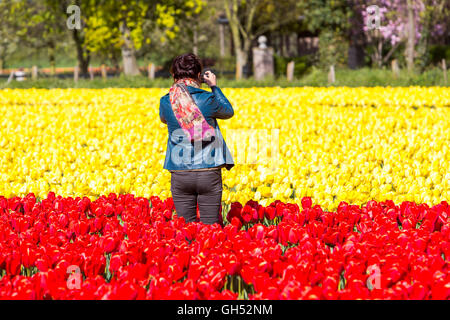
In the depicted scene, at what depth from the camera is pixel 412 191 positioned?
6426 mm

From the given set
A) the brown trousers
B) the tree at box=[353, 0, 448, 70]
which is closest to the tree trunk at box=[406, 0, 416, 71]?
the tree at box=[353, 0, 448, 70]

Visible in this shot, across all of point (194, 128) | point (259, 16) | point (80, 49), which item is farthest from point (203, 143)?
point (259, 16)

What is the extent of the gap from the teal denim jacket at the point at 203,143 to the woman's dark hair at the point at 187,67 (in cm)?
11

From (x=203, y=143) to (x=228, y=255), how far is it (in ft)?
3.51

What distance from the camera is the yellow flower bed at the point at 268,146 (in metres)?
6.88

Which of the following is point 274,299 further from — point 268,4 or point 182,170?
point 268,4

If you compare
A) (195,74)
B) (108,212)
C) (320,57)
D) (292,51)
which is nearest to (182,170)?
(195,74)

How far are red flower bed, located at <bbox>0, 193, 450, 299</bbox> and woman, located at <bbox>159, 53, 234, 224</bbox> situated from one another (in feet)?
1.12

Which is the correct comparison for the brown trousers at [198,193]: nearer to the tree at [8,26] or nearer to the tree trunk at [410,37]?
the tree trunk at [410,37]

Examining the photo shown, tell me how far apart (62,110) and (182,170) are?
11009mm

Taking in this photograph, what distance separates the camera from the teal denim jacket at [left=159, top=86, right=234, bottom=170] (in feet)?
15.5

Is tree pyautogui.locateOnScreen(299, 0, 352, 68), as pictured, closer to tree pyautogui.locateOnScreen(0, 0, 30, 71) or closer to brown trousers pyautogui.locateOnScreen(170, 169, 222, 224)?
tree pyautogui.locateOnScreen(0, 0, 30, 71)

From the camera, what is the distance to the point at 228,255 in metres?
3.97

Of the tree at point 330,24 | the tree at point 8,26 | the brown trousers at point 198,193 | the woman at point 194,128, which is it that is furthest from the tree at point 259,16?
the woman at point 194,128
